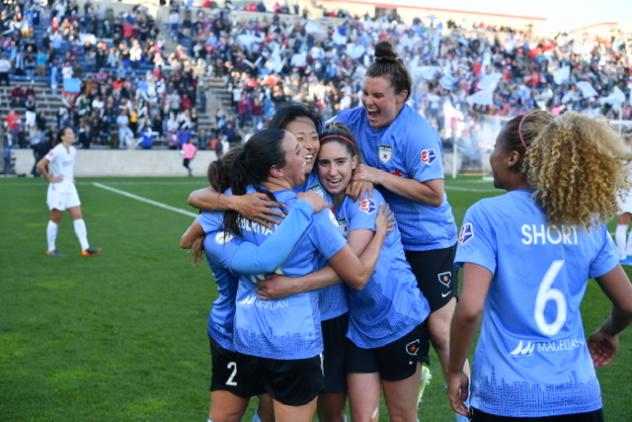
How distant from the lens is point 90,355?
6680 millimetres

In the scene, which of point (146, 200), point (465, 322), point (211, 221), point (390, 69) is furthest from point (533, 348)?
point (146, 200)

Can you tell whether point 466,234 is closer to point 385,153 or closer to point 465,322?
point 465,322

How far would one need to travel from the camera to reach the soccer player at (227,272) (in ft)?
10.9

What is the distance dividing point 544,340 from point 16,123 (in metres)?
28.7

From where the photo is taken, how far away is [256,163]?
344cm

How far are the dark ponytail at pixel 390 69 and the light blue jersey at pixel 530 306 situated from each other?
5.19 ft

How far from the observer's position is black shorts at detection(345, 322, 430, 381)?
3871 mm

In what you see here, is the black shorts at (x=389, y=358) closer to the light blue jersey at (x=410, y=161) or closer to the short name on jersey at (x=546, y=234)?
the light blue jersey at (x=410, y=161)

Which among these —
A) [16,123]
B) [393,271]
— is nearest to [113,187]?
[16,123]

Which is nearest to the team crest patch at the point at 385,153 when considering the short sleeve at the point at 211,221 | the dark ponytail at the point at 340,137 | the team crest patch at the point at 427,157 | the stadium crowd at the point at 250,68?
the team crest patch at the point at 427,157

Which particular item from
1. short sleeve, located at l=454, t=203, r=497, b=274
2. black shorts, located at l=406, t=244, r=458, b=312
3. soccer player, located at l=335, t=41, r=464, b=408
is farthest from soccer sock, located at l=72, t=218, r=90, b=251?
short sleeve, located at l=454, t=203, r=497, b=274

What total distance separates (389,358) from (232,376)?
2.54ft

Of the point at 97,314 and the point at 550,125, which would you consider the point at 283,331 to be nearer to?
the point at 550,125

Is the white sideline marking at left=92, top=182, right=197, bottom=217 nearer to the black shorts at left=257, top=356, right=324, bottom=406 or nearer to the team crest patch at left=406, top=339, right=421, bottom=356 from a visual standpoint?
the team crest patch at left=406, top=339, right=421, bottom=356
